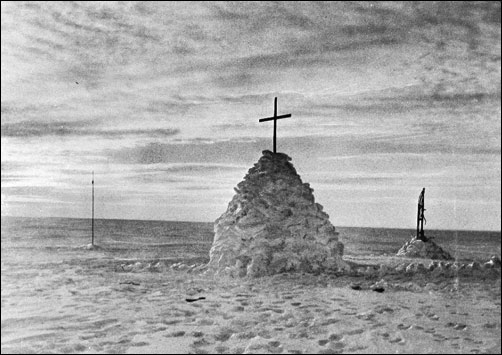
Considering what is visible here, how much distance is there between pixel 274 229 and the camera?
978 centimetres

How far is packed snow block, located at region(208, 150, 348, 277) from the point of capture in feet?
31.8

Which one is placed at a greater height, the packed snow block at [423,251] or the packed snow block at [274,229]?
the packed snow block at [274,229]

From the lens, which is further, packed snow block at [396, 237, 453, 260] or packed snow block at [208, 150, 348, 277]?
packed snow block at [396, 237, 453, 260]

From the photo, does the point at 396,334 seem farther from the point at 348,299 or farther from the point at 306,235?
the point at 306,235

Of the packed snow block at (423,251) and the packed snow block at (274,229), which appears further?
the packed snow block at (423,251)

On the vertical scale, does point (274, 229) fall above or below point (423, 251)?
above

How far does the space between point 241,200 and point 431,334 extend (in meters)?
5.05

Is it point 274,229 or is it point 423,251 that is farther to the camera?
point 423,251

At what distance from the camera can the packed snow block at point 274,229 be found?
970cm

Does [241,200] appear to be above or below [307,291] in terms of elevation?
above

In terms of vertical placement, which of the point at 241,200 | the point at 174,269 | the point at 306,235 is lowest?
the point at 174,269

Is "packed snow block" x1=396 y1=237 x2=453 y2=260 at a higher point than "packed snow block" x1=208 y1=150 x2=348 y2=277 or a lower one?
lower

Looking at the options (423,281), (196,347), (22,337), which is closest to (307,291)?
(423,281)

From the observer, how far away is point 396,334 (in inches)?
237
